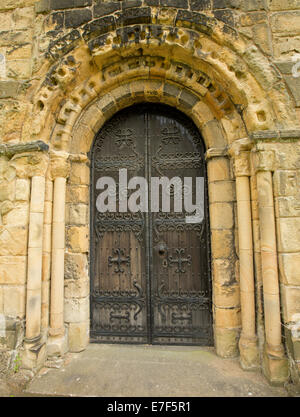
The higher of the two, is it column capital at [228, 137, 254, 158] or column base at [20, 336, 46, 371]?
column capital at [228, 137, 254, 158]

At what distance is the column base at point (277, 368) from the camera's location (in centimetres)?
218

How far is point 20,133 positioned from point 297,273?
10.7ft

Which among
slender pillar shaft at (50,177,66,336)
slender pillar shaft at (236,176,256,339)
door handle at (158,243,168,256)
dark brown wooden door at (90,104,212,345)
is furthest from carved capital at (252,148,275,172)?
slender pillar shaft at (50,177,66,336)

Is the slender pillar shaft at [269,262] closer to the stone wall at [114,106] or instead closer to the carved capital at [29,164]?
the stone wall at [114,106]

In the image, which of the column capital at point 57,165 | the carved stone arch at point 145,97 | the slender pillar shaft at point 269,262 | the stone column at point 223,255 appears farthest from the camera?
the carved stone arch at point 145,97

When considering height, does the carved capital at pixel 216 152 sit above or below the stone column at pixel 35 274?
above

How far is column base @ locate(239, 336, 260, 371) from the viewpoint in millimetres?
2385

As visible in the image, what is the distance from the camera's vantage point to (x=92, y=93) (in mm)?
2932

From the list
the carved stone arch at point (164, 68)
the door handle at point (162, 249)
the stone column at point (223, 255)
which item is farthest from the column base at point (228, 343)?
the carved stone arch at point (164, 68)

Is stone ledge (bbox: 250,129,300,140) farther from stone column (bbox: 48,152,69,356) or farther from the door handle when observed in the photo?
stone column (bbox: 48,152,69,356)

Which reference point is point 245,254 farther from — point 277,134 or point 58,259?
point 58,259

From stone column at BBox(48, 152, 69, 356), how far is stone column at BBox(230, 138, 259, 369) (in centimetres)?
193

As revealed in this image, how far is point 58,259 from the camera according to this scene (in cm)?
271

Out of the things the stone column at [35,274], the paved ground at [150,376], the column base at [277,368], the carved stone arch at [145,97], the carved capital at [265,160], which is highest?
the carved stone arch at [145,97]
